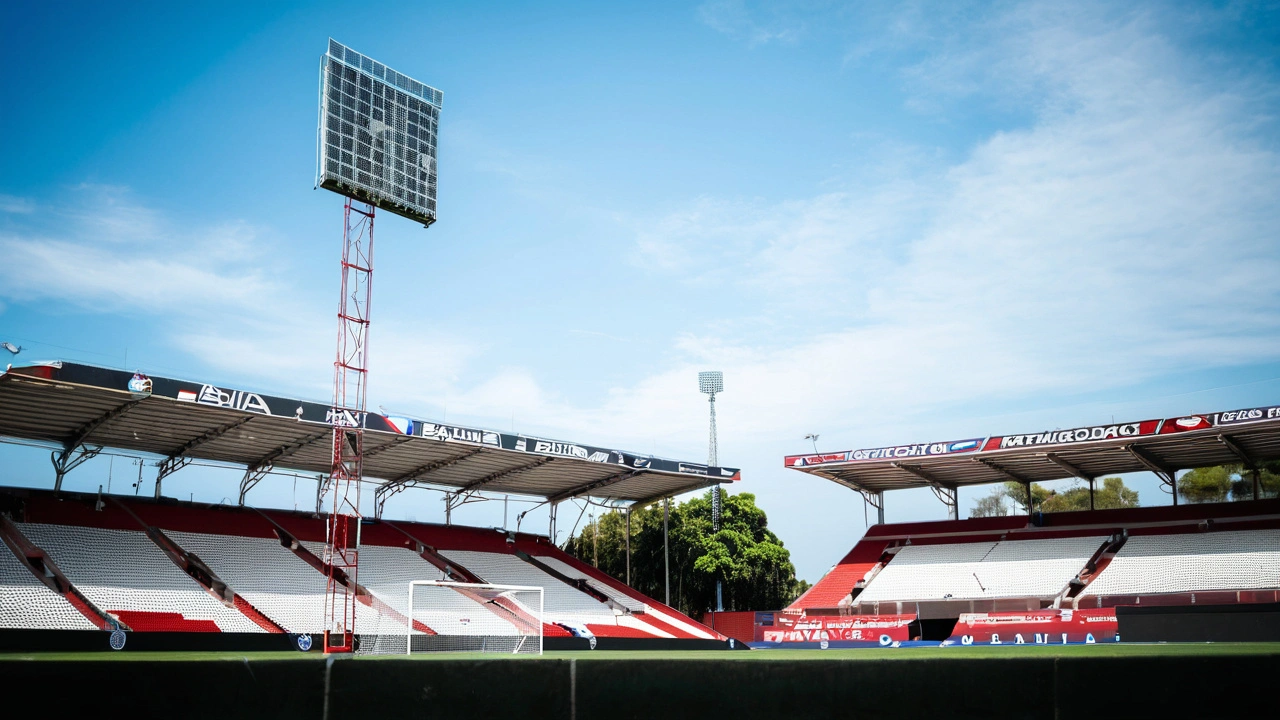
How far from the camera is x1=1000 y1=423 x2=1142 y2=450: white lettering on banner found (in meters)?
Result: 34.5

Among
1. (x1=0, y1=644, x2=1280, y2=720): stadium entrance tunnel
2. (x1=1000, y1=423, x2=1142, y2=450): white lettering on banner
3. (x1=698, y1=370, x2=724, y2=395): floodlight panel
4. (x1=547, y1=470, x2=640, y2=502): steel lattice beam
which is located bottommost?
(x1=0, y1=644, x2=1280, y2=720): stadium entrance tunnel

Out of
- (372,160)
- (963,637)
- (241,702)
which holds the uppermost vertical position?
(372,160)

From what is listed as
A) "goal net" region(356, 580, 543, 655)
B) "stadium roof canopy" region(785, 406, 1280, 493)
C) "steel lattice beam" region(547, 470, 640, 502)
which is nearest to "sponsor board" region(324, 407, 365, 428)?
"goal net" region(356, 580, 543, 655)

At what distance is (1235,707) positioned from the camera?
18.6ft

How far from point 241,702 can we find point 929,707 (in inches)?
174

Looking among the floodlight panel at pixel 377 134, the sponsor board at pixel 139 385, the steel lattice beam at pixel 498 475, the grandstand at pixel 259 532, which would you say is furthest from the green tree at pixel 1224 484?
the sponsor board at pixel 139 385

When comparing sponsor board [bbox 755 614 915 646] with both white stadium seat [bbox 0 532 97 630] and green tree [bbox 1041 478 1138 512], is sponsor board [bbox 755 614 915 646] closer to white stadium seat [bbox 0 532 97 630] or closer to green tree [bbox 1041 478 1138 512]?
white stadium seat [bbox 0 532 97 630]

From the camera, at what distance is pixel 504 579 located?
123 feet

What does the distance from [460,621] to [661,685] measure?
26620mm

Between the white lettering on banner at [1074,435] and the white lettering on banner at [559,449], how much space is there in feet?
54.3

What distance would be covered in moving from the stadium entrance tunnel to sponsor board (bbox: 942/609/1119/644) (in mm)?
27019

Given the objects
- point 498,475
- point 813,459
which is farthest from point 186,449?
point 813,459

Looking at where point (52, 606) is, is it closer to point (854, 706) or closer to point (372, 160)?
point (372, 160)

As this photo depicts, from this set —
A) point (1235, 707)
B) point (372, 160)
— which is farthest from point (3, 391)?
point (1235, 707)
